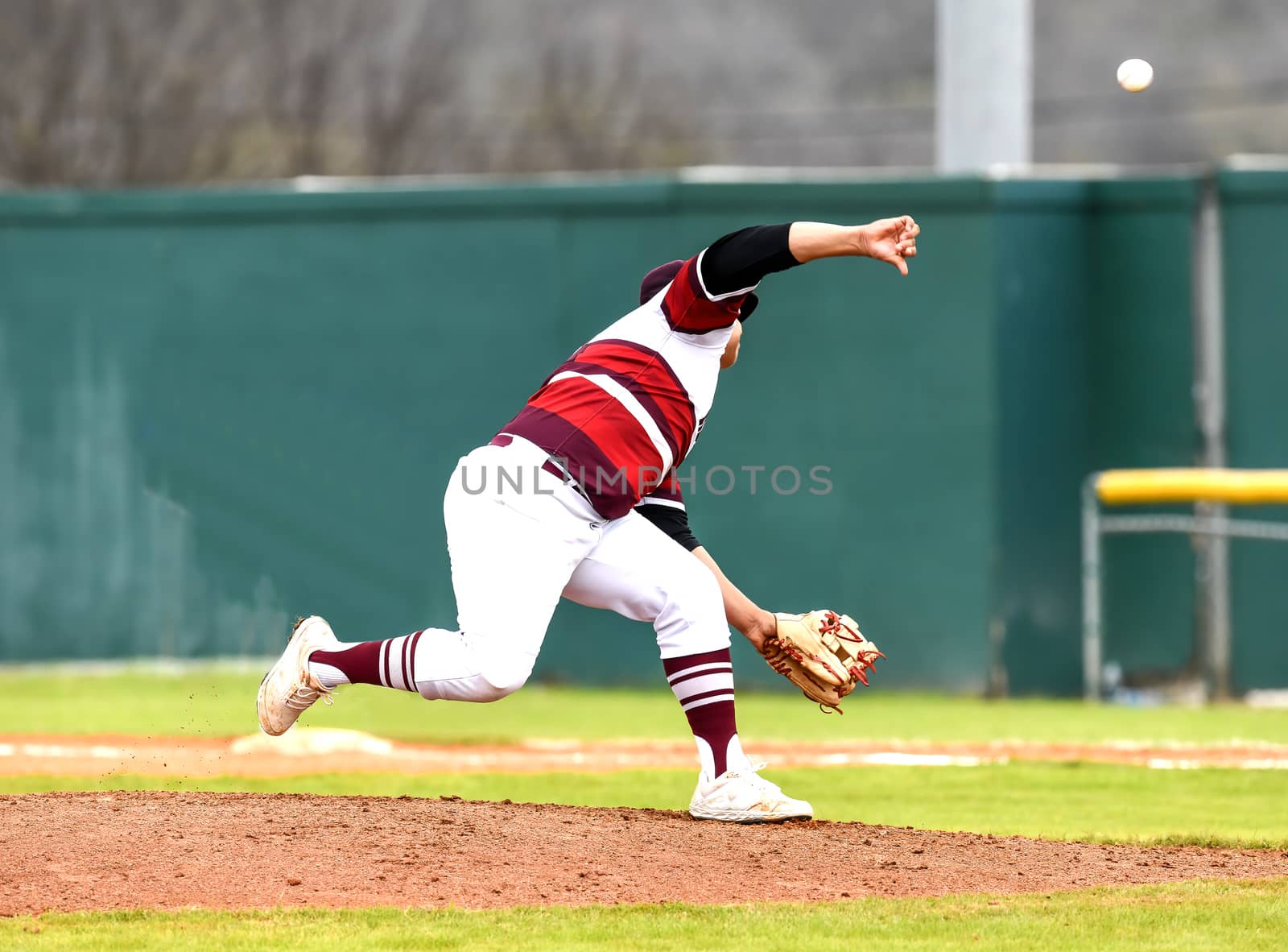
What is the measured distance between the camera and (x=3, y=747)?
354 inches

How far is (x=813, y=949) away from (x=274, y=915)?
50.1 inches

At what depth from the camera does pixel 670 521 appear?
5727 mm

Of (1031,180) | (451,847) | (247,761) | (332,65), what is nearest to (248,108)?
(332,65)

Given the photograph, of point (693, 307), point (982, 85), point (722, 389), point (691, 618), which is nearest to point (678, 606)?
point (691, 618)

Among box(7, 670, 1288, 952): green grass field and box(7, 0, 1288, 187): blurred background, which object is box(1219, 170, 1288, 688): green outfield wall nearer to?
box(7, 670, 1288, 952): green grass field

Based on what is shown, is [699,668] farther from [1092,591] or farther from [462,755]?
[1092,591]

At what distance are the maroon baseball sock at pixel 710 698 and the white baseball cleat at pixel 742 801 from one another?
0.04 metres

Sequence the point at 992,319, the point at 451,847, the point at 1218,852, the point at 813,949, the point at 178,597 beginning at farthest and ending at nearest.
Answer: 1. the point at 178,597
2. the point at 992,319
3. the point at 1218,852
4. the point at 451,847
5. the point at 813,949

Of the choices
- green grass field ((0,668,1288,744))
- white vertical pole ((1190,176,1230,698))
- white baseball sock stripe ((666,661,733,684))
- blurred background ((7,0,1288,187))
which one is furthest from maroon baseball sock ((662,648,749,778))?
blurred background ((7,0,1288,187))

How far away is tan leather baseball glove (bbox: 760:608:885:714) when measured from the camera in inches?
225

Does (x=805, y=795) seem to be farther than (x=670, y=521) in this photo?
Yes

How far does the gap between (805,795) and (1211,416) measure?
16.2 feet

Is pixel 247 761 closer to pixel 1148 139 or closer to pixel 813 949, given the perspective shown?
pixel 813 949

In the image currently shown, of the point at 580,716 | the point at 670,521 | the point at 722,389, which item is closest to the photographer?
the point at 670,521
